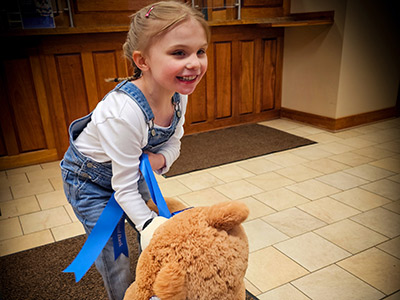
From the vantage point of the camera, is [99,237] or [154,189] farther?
[99,237]

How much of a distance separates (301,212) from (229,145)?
1.25 m

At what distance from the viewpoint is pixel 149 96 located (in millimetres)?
934

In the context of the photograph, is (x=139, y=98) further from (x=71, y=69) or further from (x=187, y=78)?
(x=71, y=69)

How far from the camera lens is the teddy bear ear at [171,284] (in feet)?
1.90

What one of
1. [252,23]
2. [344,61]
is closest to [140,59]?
[252,23]

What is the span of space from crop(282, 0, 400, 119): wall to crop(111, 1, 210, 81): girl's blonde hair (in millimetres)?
2765

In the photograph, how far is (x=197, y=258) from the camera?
2.00 feet

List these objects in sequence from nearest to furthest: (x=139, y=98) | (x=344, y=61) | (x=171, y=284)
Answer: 1. (x=171, y=284)
2. (x=139, y=98)
3. (x=344, y=61)

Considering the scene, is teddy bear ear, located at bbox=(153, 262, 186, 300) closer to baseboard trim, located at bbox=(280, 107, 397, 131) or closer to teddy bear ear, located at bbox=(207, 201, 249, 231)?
teddy bear ear, located at bbox=(207, 201, 249, 231)

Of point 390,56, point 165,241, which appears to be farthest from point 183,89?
point 390,56

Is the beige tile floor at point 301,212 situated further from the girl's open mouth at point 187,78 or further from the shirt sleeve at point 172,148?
the girl's open mouth at point 187,78

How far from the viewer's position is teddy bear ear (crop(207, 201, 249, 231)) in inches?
25.0

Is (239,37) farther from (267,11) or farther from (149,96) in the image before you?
(149,96)

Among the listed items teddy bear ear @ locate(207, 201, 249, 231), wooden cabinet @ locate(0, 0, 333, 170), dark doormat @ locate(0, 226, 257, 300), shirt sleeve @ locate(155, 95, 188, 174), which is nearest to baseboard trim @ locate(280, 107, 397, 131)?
wooden cabinet @ locate(0, 0, 333, 170)
